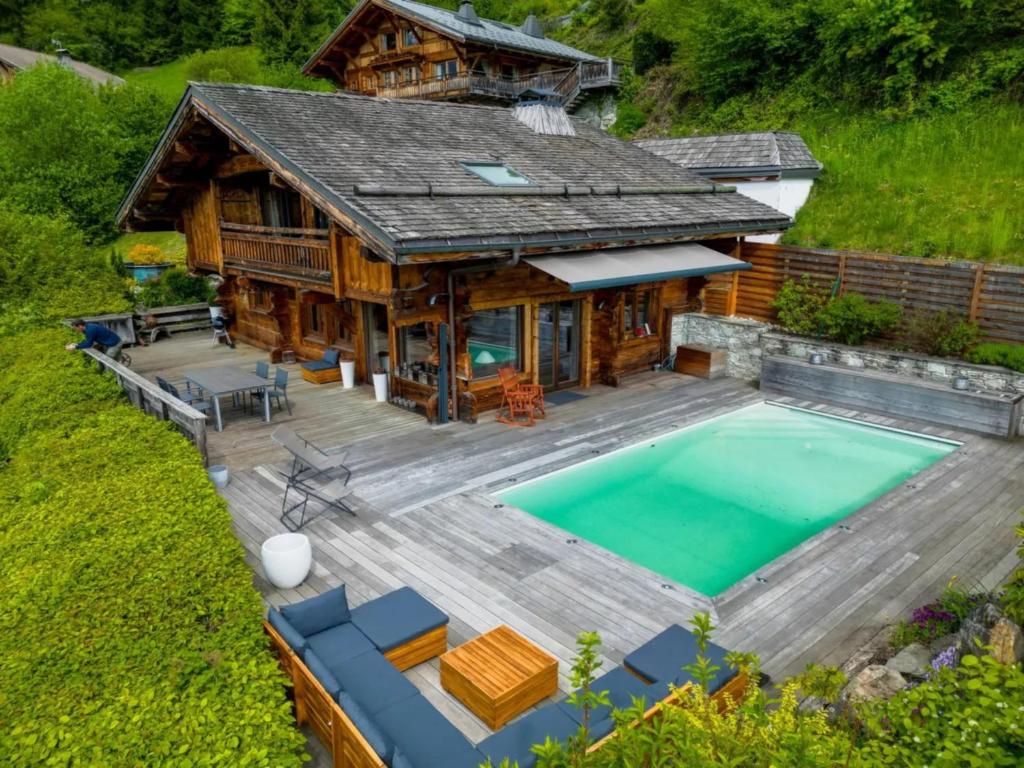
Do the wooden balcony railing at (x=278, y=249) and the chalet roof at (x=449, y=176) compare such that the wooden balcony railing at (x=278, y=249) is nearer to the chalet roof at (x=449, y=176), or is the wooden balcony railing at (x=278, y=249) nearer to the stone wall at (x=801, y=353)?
the chalet roof at (x=449, y=176)

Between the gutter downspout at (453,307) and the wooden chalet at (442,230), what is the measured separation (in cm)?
3

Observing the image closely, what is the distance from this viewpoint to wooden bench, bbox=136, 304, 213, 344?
1955cm

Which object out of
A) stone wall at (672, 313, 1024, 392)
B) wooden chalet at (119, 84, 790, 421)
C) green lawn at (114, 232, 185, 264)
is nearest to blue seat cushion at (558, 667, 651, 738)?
wooden chalet at (119, 84, 790, 421)

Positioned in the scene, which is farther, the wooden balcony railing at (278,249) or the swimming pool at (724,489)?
the wooden balcony railing at (278,249)

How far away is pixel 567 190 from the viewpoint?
13859mm

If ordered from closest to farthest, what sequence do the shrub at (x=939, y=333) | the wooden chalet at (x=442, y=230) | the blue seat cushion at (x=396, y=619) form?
the blue seat cushion at (x=396, y=619)
the wooden chalet at (x=442, y=230)
the shrub at (x=939, y=333)

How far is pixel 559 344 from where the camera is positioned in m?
14.8

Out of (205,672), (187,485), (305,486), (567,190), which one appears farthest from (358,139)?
(205,672)

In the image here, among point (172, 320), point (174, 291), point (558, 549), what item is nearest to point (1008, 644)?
point (558, 549)

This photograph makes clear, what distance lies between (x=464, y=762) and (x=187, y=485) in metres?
4.56

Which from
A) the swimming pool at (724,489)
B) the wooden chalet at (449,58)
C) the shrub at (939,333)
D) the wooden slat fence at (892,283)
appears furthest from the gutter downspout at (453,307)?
the wooden chalet at (449,58)

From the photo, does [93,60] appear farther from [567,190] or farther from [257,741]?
[257,741]

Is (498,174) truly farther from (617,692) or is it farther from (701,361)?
(617,692)

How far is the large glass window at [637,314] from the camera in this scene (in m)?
15.9
